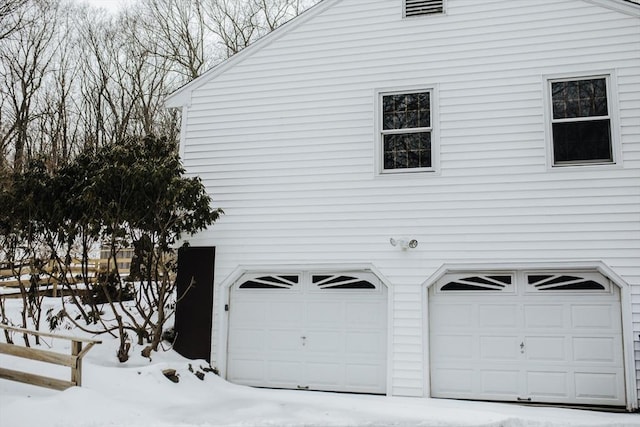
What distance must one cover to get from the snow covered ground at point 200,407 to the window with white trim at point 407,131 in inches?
157

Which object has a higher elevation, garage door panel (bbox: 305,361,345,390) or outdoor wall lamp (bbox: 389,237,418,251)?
outdoor wall lamp (bbox: 389,237,418,251)

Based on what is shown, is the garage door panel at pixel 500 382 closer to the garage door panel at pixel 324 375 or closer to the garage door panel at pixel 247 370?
the garage door panel at pixel 324 375

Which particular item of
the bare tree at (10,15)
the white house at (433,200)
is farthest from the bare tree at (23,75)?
the white house at (433,200)

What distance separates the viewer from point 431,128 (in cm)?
988

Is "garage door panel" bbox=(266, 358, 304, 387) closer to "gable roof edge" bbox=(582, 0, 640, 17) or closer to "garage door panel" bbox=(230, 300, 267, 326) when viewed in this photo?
"garage door panel" bbox=(230, 300, 267, 326)

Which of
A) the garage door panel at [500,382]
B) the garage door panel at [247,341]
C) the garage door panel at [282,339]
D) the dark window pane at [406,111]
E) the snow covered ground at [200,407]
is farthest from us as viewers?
the garage door panel at [247,341]

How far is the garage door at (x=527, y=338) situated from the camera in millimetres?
8859

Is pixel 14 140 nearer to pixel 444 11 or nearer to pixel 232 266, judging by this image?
pixel 232 266

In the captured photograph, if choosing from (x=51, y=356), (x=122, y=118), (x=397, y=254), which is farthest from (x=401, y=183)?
(x=122, y=118)

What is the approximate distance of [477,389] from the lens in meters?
9.23

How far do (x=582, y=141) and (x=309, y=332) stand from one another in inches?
222

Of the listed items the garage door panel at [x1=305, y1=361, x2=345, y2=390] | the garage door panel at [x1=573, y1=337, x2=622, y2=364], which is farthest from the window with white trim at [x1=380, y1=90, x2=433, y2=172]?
the garage door panel at [x1=573, y1=337, x2=622, y2=364]

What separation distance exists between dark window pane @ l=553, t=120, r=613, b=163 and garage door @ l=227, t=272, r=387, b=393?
377 cm

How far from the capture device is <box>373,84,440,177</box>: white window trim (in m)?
9.79
